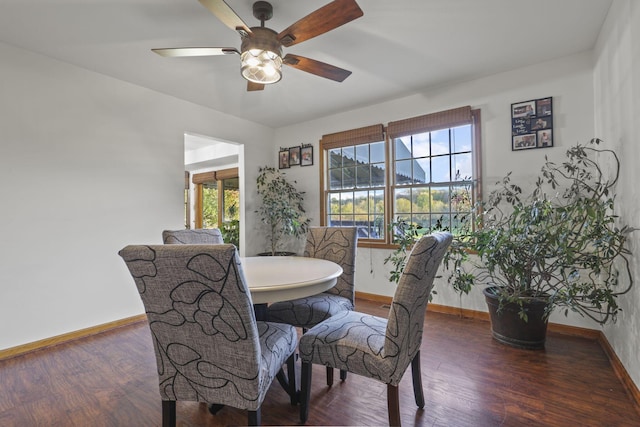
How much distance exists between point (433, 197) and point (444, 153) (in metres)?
0.50

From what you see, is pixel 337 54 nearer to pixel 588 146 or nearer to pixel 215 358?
pixel 588 146

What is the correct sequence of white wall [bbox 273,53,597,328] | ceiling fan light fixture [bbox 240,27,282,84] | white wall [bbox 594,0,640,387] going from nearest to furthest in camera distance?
1. white wall [bbox 594,0,640,387]
2. ceiling fan light fixture [bbox 240,27,282,84]
3. white wall [bbox 273,53,597,328]

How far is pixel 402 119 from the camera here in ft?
12.1

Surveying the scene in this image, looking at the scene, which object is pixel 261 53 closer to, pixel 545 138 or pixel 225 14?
pixel 225 14

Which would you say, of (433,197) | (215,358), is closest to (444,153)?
(433,197)

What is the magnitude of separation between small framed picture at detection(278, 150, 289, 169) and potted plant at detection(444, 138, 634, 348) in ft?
9.13

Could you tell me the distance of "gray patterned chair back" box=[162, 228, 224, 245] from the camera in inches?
85.0

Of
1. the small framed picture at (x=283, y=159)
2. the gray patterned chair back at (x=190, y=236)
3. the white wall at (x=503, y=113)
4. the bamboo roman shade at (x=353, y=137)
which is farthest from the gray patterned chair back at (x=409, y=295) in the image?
the small framed picture at (x=283, y=159)

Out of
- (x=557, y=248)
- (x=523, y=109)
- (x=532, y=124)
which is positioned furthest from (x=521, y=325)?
(x=523, y=109)

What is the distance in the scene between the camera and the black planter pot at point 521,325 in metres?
2.40

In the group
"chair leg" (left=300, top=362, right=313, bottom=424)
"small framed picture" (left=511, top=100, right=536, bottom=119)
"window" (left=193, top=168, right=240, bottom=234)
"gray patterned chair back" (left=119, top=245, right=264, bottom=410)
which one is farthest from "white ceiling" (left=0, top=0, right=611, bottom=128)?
→ "window" (left=193, top=168, right=240, bottom=234)

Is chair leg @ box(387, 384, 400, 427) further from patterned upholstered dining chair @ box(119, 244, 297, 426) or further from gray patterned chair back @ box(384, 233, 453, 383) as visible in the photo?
patterned upholstered dining chair @ box(119, 244, 297, 426)

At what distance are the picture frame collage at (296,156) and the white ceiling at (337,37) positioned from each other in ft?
3.91

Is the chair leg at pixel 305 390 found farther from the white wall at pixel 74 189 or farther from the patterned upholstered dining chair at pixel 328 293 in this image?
the white wall at pixel 74 189
